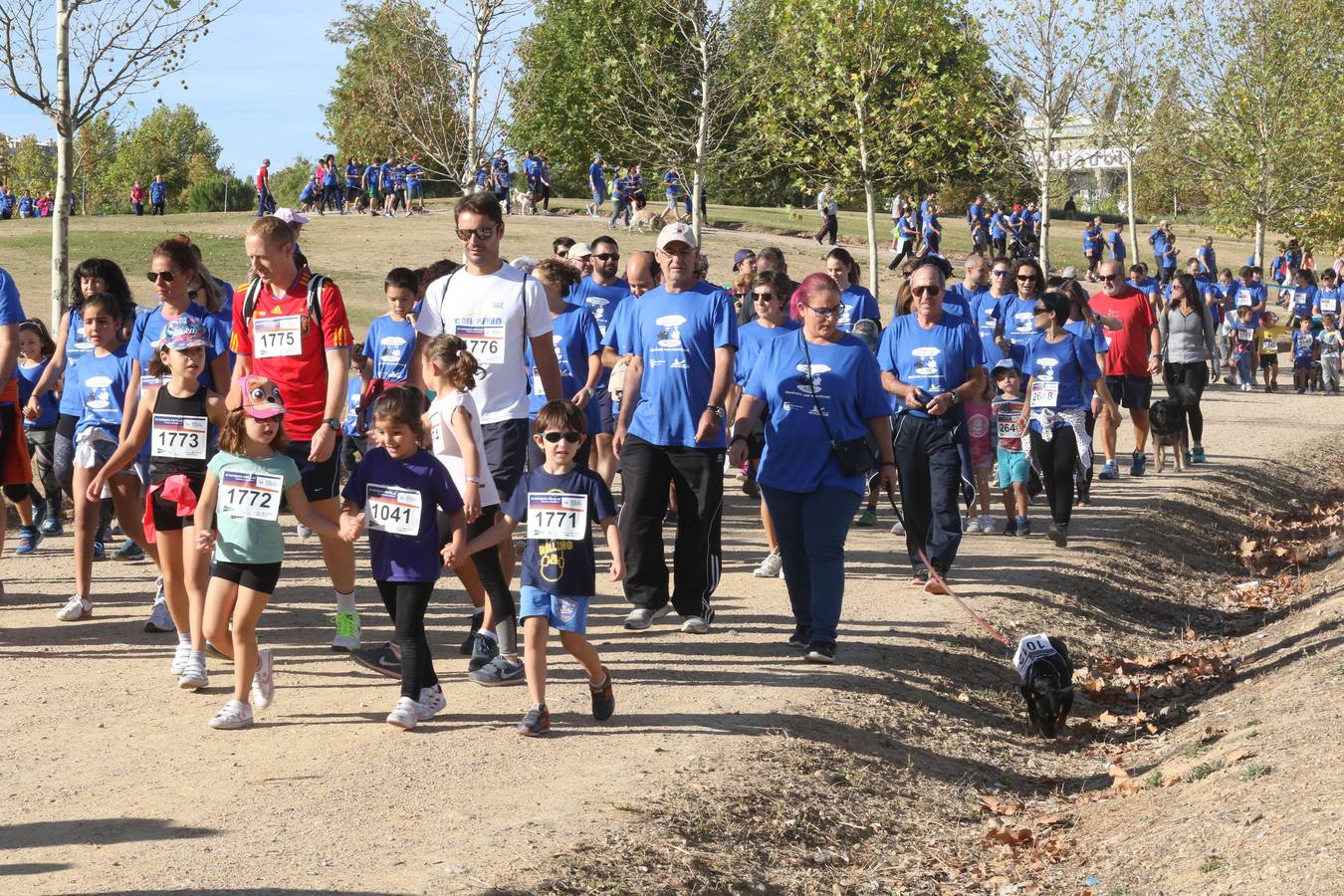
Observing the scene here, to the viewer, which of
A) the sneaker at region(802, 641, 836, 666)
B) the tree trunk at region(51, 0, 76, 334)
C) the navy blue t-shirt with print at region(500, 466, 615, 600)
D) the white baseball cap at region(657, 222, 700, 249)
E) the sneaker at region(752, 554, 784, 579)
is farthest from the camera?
the tree trunk at region(51, 0, 76, 334)

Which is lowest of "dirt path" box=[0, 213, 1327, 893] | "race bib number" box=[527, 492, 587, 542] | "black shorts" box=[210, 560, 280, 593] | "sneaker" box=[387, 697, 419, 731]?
"dirt path" box=[0, 213, 1327, 893]

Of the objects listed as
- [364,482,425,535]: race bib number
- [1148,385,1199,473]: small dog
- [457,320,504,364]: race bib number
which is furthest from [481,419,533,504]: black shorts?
[1148,385,1199,473]: small dog

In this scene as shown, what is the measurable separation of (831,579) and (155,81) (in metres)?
12.7

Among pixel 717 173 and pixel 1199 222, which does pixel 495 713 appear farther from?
pixel 1199 222

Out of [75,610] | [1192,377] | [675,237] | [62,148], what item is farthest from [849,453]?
[62,148]

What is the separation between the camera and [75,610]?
9398 mm

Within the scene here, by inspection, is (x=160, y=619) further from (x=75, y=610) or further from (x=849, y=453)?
(x=849, y=453)

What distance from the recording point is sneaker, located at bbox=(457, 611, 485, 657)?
8.50 metres

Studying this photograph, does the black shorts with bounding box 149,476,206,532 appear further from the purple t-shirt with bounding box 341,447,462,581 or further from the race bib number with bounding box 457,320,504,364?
the race bib number with bounding box 457,320,504,364

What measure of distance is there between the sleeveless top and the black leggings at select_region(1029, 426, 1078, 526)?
7.25 metres

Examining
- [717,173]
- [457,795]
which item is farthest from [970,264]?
[717,173]

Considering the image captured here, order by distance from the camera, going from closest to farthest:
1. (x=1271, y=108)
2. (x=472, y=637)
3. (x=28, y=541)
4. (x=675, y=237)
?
(x=472, y=637) → (x=675, y=237) → (x=28, y=541) → (x=1271, y=108)

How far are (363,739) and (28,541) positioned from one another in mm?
5947

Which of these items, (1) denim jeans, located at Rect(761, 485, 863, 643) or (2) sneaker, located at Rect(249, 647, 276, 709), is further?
(1) denim jeans, located at Rect(761, 485, 863, 643)
